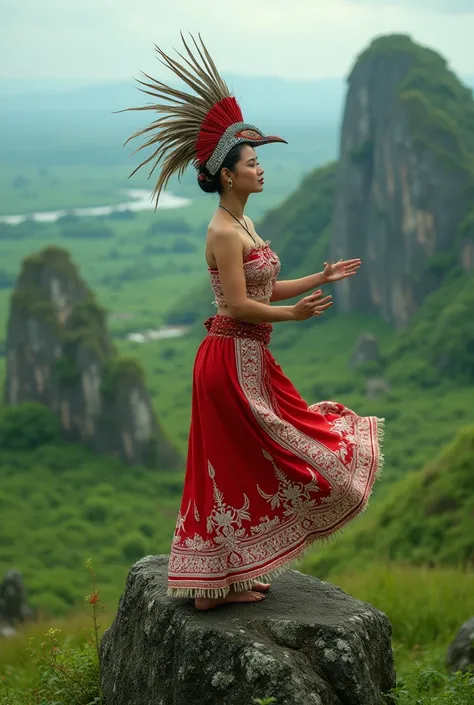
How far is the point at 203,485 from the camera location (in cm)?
647

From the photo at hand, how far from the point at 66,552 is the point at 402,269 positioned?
34.8 m

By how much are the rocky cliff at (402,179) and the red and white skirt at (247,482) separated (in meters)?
64.6

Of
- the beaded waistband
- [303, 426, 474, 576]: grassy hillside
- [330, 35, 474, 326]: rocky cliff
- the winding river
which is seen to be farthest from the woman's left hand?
the winding river

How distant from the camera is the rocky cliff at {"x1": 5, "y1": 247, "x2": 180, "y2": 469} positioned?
54.4 metres

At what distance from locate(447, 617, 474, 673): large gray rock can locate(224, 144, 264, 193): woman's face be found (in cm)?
410

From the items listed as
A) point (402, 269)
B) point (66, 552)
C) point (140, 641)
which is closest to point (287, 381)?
point (140, 641)

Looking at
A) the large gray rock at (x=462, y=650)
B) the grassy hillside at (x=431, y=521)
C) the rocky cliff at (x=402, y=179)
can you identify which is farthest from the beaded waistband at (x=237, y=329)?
the rocky cliff at (x=402, y=179)

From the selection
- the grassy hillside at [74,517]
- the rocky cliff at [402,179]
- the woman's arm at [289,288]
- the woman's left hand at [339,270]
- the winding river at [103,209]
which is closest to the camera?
the woman's left hand at [339,270]

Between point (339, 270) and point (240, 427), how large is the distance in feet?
3.43

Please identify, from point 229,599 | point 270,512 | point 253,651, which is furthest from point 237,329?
point 253,651

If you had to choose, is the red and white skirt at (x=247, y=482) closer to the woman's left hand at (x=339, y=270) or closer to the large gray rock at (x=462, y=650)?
the woman's left hand at (x=339, y=270)

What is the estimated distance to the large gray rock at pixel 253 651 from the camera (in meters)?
6.07

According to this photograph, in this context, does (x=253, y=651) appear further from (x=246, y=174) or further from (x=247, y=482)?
(x=246, y=174)

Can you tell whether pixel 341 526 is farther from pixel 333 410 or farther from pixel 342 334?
pixel 342 334
